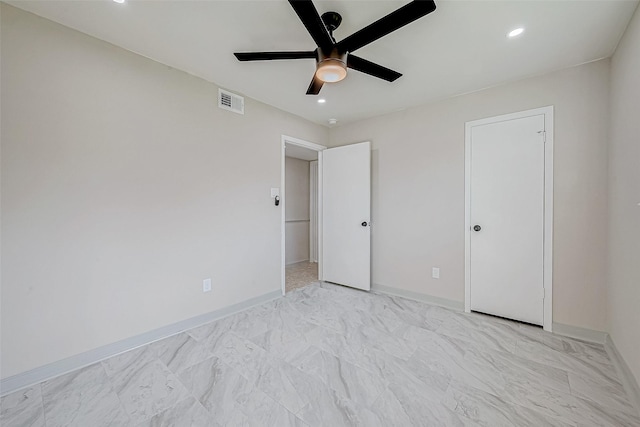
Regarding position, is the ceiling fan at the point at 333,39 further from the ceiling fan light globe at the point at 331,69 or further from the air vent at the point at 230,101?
the air vent at the point at 230,101

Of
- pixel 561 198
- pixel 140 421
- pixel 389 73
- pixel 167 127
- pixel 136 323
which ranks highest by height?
pixel 389 73

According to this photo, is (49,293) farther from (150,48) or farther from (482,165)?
(482,165)

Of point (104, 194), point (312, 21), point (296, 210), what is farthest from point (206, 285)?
point (296, 210)

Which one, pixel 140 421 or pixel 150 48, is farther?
pixel 150 48

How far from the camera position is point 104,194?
203 centimetres

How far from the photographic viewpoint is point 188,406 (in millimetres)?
1556

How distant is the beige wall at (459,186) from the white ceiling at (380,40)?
0.24m

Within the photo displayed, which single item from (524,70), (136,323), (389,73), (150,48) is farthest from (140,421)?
(524,70)

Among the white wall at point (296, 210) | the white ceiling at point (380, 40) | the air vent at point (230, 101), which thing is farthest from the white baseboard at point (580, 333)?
the white wall at point (296, 210)

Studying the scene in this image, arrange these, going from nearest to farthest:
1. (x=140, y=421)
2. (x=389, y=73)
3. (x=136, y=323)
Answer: (x=140, y=421)
(x=389, y=73)
(x=136, y=323)

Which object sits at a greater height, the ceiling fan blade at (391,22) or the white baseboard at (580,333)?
the ceiling fan blade at (391,22)

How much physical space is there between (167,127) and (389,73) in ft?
6.53

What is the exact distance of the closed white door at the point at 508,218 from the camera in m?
2.51

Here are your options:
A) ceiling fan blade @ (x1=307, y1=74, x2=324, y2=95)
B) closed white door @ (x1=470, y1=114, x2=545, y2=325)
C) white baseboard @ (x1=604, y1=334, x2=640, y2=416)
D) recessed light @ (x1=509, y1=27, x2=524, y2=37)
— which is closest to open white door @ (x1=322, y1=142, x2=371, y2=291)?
closed white door @ (x1=470, y1=114, x2=545, y2=325)
